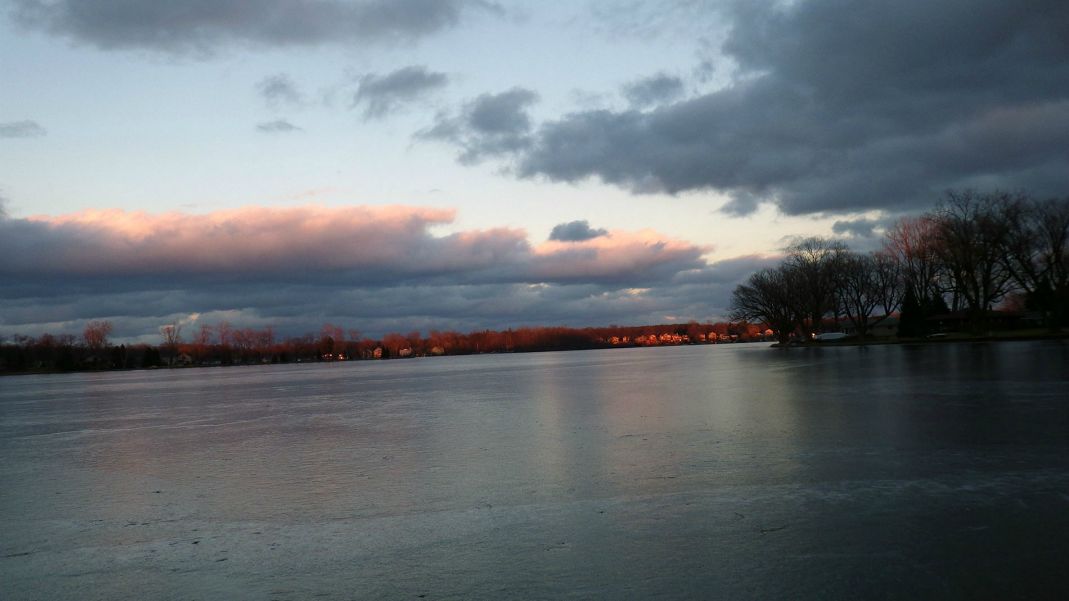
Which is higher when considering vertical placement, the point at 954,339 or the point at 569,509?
the point at 569,509

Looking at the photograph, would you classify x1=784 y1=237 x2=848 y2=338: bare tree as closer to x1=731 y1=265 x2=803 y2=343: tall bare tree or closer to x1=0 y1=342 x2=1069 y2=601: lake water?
x1=731 y1=265 x2=803 y2=343: tall bare tree

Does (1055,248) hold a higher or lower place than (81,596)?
higher

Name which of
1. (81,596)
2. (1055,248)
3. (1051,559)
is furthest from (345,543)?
(1055,248)

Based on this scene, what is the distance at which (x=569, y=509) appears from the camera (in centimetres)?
845

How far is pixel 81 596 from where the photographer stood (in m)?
6.11

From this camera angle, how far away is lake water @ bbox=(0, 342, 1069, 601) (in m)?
6.00

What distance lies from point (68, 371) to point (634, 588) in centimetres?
17972

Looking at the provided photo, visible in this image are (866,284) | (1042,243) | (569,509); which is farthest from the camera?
(866,284)

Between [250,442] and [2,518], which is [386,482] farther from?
[250,442]

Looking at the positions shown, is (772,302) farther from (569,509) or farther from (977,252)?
(569,509)

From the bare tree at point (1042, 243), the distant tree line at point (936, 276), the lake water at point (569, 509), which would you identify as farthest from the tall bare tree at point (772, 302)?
the lake water at point (569, 509)

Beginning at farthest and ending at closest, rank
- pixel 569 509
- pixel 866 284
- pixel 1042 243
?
pixel 866 284, pixel 1042 243, pixel 569 509

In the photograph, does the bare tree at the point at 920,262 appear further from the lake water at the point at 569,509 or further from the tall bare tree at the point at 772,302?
the lake water at the point at 569,509

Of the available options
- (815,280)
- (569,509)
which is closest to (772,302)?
(815,280)
